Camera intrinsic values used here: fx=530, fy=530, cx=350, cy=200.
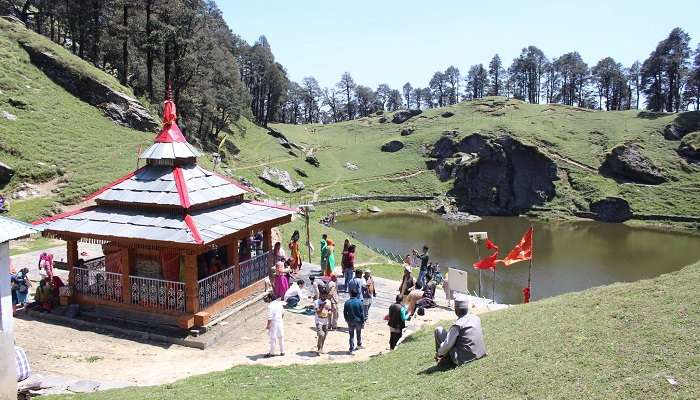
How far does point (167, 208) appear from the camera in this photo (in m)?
18.8

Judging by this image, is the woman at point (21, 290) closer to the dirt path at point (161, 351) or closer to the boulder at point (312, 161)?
the dirt path at point (161, 351)

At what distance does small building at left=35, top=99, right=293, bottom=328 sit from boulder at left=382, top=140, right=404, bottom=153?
85.8m

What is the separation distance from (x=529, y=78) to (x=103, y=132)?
414ft

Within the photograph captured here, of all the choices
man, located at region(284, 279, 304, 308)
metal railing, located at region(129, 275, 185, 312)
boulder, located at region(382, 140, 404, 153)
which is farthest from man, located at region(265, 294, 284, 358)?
boulder, located at region(382, 140, 404, 153)

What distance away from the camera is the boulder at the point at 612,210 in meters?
73.0

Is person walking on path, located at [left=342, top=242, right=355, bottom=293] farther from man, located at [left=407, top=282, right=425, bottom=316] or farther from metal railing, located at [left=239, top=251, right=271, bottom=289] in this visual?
man, located at [left=407, top=282, right=425, bottom=316]

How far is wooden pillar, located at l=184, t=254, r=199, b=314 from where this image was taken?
58.6 feet

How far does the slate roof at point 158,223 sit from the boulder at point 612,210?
6604 cm

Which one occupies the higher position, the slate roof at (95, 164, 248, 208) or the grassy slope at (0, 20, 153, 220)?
the grassy slope at (0, 20, 153, 220)

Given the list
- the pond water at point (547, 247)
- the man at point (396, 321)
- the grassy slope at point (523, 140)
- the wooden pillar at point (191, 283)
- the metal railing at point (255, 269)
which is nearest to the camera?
the man at point (396, 321)

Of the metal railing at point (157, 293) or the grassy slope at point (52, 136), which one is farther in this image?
the grassy slope at point (52, 136)

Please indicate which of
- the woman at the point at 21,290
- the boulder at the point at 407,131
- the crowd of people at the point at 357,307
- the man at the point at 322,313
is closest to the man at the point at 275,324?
the crowd of people at the point at 357,307

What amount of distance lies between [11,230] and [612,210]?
75517 millimetres

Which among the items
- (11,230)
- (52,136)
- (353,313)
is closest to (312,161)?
(52,136)
